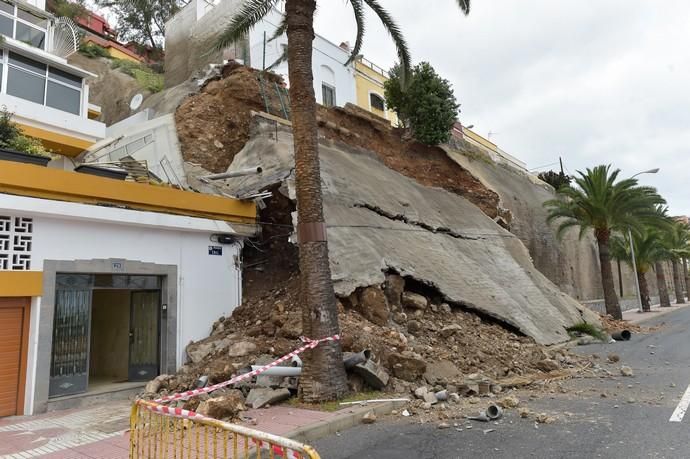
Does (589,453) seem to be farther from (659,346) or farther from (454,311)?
(659,346)

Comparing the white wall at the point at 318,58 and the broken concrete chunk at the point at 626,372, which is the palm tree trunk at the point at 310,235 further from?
the white wall at the point at 318,58

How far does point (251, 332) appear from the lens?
1011cm

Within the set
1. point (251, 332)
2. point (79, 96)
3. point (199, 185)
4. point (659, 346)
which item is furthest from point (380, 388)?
point (79, 96)

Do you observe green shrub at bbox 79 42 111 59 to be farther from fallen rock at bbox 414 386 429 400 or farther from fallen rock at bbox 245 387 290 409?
fallen rock at bbox 414 386 429 400

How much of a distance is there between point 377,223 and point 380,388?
21.3 feet

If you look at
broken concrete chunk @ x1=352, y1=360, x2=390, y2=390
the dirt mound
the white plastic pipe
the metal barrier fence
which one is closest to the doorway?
the white plastic pipe

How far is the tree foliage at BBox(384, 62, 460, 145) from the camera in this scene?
22.8 metres

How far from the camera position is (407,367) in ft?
28.1

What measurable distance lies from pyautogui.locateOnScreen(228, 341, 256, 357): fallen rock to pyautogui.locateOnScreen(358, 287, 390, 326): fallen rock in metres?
2.81

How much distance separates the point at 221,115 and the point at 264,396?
1130 centimetres

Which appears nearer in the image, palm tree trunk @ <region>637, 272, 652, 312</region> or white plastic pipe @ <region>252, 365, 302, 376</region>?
white plastic pipe @ <region>252, 365, 302, 376</region>

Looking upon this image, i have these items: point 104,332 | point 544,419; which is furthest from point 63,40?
point 544,419

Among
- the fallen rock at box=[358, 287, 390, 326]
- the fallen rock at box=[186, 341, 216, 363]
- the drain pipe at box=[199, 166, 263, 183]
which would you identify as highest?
the drain pipe at box=[199, 166, 263, 183]

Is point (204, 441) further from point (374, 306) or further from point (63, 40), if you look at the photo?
point (63, 40)
